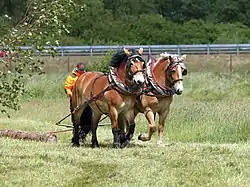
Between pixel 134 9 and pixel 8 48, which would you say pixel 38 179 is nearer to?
pixel 8 48

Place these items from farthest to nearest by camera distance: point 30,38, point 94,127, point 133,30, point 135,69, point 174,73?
point 133,30 < point 94,127 < point 174,73 < point 135,69 < point 30,38

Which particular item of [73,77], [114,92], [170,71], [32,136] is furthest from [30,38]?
[73,77]

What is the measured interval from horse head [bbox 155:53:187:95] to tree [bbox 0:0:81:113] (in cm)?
354

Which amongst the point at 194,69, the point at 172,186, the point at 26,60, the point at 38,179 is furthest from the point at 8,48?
the point at 194,69

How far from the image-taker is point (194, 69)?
43.8 m

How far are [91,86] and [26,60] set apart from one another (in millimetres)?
3603

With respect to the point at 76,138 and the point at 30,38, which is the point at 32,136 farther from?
the point at 30,38

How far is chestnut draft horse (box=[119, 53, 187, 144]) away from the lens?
1514 centimetres

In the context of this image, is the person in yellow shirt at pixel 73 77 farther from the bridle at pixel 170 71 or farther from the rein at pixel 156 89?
the bridle at pixel 170 71

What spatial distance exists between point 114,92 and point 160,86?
44.9 inches

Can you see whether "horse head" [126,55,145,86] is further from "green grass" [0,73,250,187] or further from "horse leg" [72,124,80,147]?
"horse leg" [72,124,80,147]

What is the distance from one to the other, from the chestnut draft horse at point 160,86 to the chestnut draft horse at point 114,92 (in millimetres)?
408

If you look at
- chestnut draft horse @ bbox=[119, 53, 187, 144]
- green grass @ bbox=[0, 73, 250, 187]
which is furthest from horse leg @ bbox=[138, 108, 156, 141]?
green grass @ bbox=[0, 73, 250, 187]

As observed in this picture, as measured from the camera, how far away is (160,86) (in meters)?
15.2
